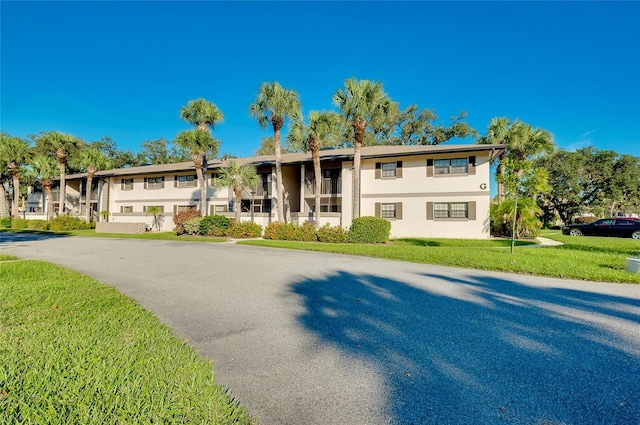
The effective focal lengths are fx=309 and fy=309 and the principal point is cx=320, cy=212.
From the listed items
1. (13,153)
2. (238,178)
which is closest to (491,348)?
(238,178)

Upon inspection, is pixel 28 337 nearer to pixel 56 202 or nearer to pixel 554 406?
pixel 554 406

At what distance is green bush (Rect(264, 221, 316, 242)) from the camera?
1912 centimetres

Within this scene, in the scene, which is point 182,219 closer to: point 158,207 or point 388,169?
point 158,207

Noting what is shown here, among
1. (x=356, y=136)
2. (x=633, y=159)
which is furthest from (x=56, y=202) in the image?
(x=633, y=159)

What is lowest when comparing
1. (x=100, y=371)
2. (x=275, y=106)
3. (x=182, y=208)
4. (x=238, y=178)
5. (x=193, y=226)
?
(x=100, y=371)

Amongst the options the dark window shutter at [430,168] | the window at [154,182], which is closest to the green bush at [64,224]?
the window at [154,182]

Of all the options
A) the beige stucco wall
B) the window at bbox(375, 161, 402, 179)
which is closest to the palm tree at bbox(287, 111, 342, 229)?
the beige stucco wall

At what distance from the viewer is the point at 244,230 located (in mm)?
21453

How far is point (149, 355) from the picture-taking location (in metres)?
3.23

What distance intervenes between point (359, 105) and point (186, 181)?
18.3 metres

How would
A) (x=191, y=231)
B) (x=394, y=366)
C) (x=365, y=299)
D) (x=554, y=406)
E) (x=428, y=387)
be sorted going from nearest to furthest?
1. (x=554, y=406)
2. (x=428, y=387)
3. (x=394, y=366)
4. (x=365, y=299)
5. (x=191, y=231)

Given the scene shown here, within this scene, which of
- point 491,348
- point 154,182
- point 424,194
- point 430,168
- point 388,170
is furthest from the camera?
point 154,182

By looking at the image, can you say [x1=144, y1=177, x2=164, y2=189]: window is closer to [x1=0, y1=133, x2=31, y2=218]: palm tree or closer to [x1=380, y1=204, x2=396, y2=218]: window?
[x1=0, y1=133, x2=31, y2=218]: palm tree

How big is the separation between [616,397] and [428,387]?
5.18 ft
